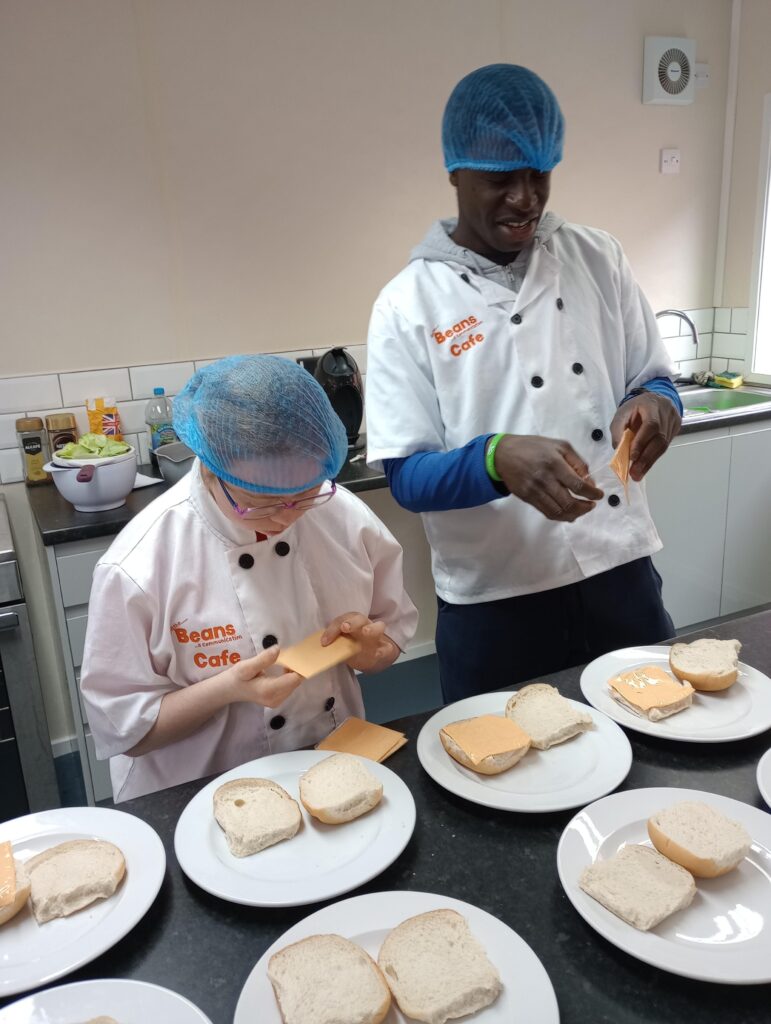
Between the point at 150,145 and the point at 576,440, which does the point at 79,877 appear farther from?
the point at 150,145

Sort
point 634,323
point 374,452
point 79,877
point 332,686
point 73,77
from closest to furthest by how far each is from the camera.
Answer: point 79,877
point 332,686
point 374,452
point 634,323
point 73,77

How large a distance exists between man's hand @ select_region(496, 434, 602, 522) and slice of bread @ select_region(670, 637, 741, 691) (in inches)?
10.3

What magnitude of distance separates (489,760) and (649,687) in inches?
11.6

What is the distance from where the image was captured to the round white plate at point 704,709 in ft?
3.39

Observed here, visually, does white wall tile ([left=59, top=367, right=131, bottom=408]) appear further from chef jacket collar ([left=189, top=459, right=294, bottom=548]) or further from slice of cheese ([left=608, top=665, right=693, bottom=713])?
slice of cheese ([left=608, top=665, right=693, bottom=713])

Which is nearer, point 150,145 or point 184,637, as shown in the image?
point 184,637

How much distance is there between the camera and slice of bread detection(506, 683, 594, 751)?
1021 millimetres

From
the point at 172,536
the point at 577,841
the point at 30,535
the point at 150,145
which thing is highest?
the point at 150,145

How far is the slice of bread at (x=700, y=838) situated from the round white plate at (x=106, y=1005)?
0.48m

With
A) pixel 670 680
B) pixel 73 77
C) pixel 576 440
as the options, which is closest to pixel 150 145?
pixel 73 77

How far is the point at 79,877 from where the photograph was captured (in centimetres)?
80

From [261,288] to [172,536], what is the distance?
168 cm

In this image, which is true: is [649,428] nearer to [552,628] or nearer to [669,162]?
[552,628]

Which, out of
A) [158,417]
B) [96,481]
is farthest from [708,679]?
[158,417]
